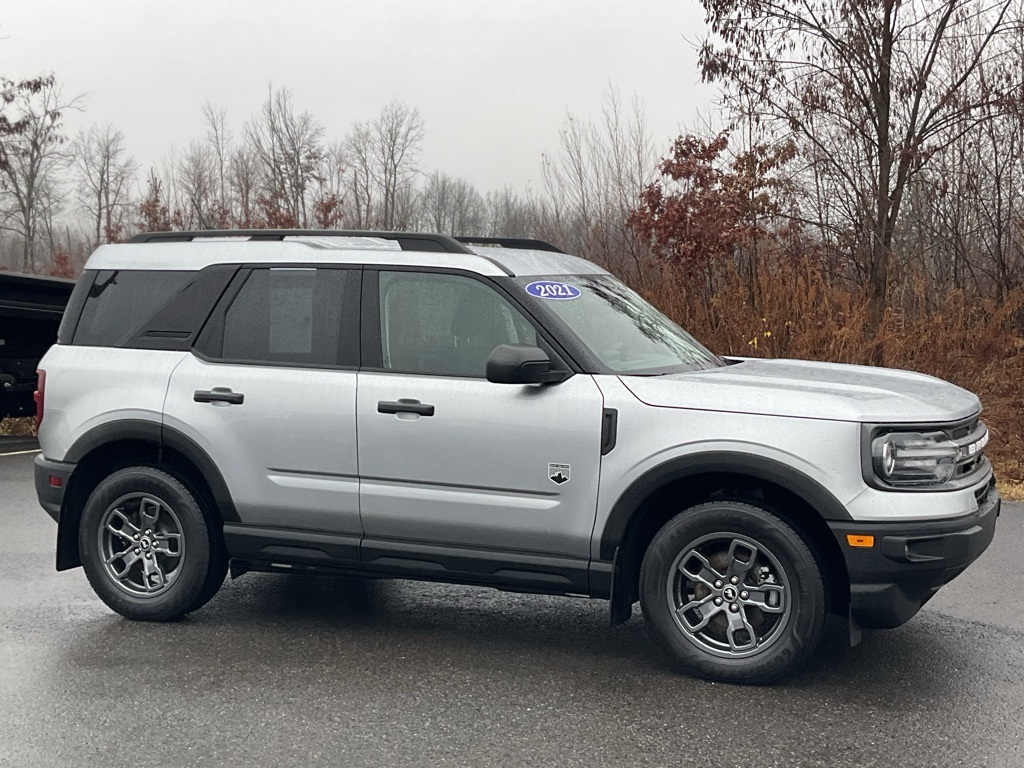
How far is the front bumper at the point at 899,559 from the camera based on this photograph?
173 inches

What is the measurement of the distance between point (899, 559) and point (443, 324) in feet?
7.18

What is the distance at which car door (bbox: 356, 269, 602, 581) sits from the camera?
4832mm

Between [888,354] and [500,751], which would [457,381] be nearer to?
[500,751]

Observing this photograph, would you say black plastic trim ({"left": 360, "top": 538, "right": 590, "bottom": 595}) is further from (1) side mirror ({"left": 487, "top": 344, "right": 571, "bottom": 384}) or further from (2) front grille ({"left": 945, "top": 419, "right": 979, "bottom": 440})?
(2) front grille ({"left": 945, "top": 419, "right": 979, "bottom": 440})

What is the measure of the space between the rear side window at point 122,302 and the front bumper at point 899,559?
3392 mm

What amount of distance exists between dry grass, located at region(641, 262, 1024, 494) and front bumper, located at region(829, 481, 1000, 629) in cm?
728

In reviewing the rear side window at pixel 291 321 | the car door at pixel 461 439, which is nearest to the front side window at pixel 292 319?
the rear side window at pixel 291 321

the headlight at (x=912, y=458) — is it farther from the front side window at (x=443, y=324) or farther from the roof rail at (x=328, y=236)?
the roof rail at (x=328, y=236)

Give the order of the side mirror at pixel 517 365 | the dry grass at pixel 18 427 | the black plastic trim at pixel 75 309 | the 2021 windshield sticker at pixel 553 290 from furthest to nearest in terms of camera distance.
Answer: the dry grass at pixel 18 427 < the black plastic trim at pixel 75 309 < the 2021 windshield sticker at pixel 553 290 < the side mirror at pixel 517 365

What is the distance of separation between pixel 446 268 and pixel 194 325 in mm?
1342

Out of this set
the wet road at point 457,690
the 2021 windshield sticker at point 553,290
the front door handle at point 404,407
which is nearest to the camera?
the wet road at point 457,690

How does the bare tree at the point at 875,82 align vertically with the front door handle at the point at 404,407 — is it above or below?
above

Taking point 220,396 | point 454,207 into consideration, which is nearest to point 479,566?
point 220,396

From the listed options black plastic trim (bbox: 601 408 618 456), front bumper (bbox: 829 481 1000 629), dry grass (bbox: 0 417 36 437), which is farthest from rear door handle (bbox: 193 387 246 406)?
dry grass (bbox: 0 417 36 437)
